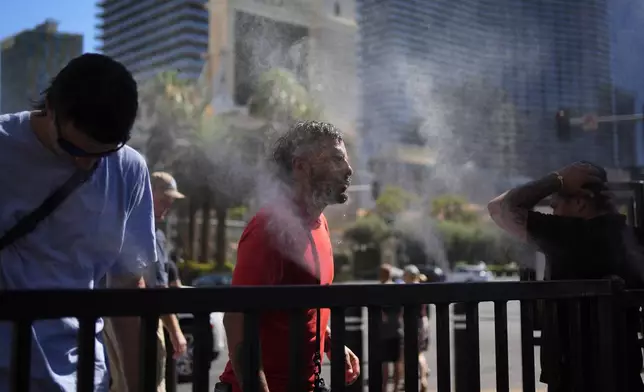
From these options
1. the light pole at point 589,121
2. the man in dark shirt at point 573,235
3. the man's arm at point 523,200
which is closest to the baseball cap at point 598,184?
the man in dark shirt at point 573,235

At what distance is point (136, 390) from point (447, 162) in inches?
74.4

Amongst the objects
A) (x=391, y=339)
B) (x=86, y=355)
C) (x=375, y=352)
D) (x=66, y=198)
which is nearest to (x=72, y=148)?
(x=66, y=198)

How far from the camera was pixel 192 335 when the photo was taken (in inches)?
59.4

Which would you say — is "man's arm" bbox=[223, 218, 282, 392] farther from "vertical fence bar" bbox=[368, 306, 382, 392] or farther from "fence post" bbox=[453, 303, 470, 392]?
"fence post" bbox=[453, 303, 470, 392]

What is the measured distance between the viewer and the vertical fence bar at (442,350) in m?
1.74

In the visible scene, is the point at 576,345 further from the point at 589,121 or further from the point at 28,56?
the point at 28,56

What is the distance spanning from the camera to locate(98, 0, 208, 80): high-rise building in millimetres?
2701

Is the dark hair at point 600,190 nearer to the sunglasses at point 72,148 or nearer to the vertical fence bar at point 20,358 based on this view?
the sunglasses at point 72,148

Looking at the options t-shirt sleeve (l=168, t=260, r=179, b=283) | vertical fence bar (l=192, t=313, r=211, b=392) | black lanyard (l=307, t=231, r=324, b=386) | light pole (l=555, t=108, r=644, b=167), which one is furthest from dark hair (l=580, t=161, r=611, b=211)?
t-shirt sleeve (l=168, t=260, r=179, b=283)

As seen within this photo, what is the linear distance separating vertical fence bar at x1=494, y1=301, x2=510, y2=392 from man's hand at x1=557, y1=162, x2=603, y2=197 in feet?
3.03

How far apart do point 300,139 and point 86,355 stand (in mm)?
998

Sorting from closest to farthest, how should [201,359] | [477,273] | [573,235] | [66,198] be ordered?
1. [201,359]
2. [66,198]
3. [573,235]
4. [477,273]

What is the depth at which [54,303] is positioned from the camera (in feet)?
4.23

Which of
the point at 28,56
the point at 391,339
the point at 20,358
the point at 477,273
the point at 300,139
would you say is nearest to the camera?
the point at 20,358
